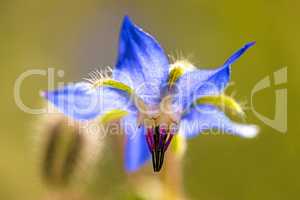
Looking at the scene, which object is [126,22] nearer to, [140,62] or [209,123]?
[140,62]

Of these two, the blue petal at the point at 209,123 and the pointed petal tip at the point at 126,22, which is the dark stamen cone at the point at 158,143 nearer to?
the blue petal at the point at 209,123

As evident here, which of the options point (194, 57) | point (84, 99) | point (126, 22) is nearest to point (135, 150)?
point (84, 99)

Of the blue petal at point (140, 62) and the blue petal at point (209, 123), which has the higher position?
the blue petal at point (140, 62)

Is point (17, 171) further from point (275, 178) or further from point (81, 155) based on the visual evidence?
point (275, 178)

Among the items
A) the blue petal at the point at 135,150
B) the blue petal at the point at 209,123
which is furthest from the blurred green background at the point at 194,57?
the blue petal at the point at 209,123

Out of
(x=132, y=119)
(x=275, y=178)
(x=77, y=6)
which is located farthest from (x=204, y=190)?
(x=77, y=6)

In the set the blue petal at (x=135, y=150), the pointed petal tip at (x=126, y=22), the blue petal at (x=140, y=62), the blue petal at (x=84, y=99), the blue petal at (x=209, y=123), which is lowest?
the blue petal at (x=135, y=150)
